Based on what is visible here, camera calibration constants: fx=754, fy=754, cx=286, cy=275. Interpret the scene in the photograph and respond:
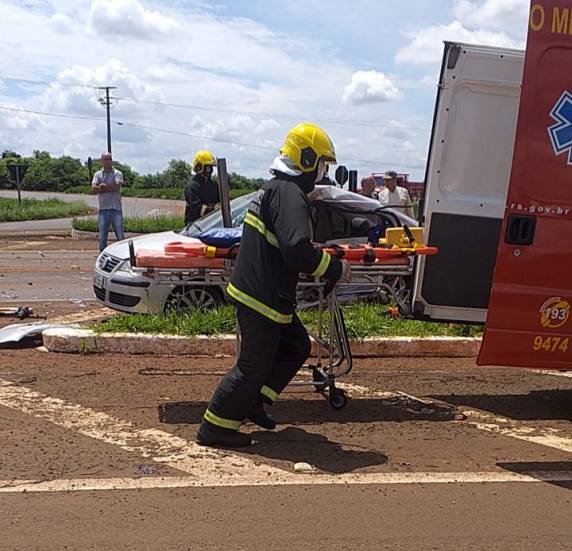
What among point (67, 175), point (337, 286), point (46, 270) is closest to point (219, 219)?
point (337, 286)

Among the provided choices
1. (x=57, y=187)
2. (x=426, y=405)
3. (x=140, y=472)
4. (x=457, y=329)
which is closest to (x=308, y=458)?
(x=140, y=472)

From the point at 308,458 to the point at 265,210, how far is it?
1.54 m

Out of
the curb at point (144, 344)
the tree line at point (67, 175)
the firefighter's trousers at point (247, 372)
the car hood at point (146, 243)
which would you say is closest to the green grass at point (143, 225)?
the car hood at point (146, 243)

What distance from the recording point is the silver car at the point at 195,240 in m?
7.73

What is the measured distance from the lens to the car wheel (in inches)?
302

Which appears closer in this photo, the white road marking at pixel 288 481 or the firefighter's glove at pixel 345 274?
the white road marking at pixel 288 481

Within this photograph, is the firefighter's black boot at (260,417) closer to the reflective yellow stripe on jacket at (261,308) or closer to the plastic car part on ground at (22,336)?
the reflective yellow stripe on jacket at (261,308)

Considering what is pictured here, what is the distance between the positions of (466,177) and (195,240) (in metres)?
3.11

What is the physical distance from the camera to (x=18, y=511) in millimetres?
3746

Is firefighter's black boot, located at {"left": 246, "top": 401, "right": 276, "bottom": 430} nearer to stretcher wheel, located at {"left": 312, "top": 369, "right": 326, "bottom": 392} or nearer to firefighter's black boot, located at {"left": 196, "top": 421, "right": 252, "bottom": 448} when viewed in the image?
firefighter's black boot, located at {"left": 196, "top": 421, "right": 252, "bottom": 448}

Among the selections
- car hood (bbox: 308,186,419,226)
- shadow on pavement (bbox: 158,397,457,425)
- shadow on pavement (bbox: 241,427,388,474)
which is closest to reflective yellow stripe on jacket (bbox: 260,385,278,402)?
shadow on pavement (bbox: 241,427,388,474)

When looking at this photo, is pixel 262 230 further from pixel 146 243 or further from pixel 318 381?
pixel 146 243

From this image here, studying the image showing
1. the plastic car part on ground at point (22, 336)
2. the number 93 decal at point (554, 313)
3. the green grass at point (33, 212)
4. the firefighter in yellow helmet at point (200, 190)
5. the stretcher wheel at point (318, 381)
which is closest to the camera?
the number 93 decal at point (554, 313)

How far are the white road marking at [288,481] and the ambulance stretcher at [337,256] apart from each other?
1.20m
